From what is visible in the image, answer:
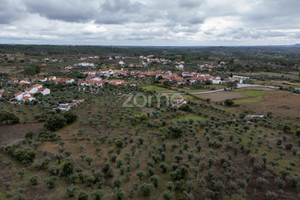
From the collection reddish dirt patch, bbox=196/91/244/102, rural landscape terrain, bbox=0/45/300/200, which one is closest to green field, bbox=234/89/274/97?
reddish dirt patch, bbox=196/91/244/102

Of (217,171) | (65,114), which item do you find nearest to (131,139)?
(217,171)

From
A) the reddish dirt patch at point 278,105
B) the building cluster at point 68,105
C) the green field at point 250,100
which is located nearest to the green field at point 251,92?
the reddish dirt patch at point 278,105

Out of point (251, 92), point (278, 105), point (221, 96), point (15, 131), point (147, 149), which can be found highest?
point (251, 92)

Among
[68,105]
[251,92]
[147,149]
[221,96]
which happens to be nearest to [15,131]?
[68,105]

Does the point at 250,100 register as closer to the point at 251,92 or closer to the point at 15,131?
the point at 251,92

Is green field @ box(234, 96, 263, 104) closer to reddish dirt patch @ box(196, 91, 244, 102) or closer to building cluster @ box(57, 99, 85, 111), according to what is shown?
reddish dirt patch @ box(196, 91, 244, 102)

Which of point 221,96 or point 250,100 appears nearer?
point 250,100
